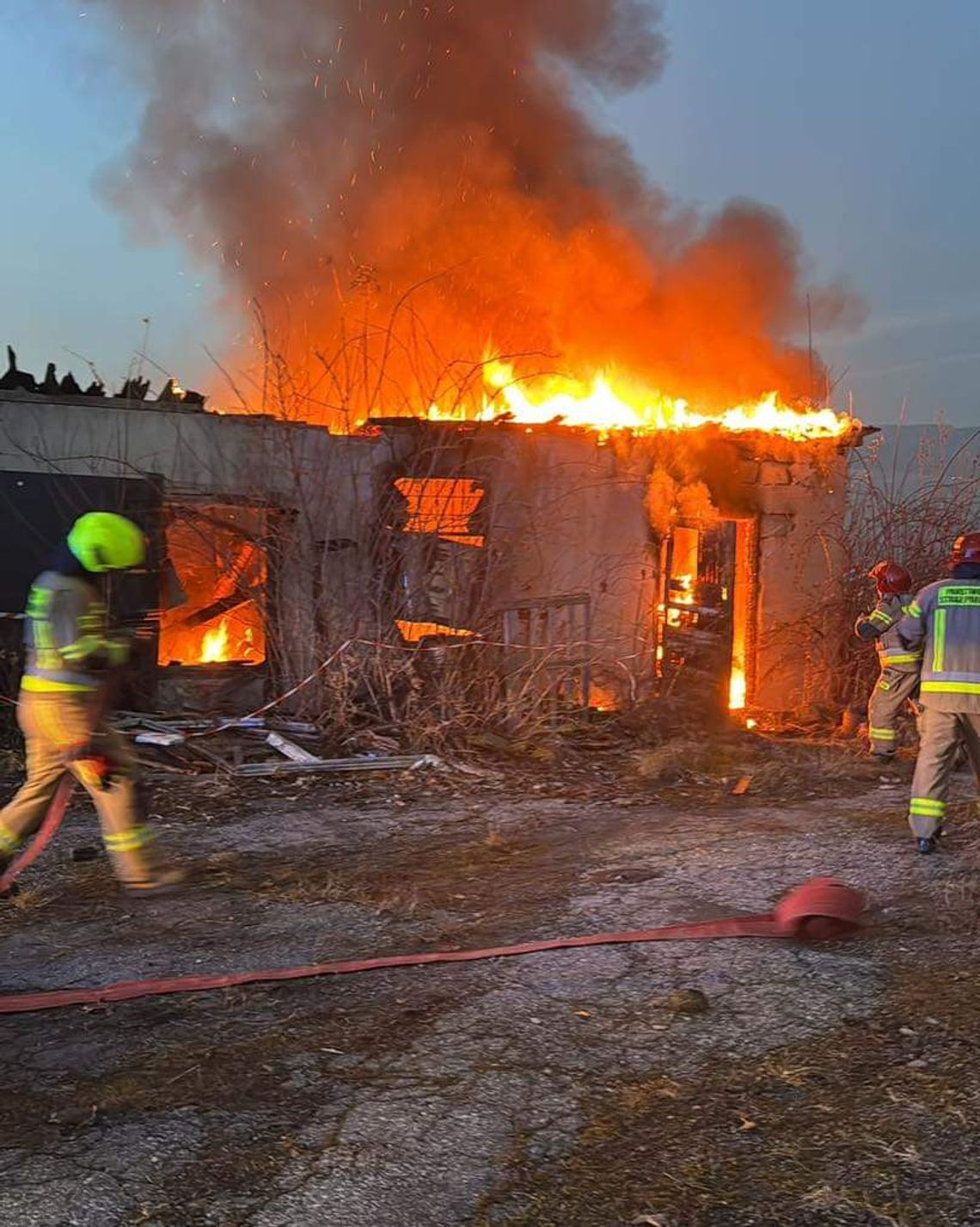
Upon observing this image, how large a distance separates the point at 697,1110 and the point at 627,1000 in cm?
83

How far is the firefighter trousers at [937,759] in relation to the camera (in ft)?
20.2

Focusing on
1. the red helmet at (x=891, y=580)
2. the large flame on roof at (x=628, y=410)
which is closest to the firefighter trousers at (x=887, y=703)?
the red helmet at (x=891, y=580)

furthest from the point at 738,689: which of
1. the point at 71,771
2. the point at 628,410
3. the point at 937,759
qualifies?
the point at 71,771

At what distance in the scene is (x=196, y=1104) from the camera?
339cm

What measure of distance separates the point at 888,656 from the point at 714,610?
3.38m

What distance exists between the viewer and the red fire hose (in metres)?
4.24

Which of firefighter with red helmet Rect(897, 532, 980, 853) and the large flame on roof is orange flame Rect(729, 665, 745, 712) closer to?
the large flame on roof

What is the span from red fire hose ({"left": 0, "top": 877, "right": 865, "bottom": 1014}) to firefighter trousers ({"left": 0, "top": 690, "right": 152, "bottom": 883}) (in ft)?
3.07

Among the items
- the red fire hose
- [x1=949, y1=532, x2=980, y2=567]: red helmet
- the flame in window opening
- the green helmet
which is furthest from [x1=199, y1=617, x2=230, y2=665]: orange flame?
[x1=949, y1=532, x2=980, y2=567]: red helmet

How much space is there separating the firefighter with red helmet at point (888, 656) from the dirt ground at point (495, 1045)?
4.06 feet

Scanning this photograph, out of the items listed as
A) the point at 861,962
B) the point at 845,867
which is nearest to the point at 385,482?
the point at 845,867

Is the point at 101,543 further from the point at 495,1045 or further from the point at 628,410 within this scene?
the point at 628,410

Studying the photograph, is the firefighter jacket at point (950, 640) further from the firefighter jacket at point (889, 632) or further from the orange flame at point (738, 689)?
the orange flame at point (738, 689)

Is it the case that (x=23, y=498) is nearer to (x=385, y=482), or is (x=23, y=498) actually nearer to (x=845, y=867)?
(x=385, y=482)
